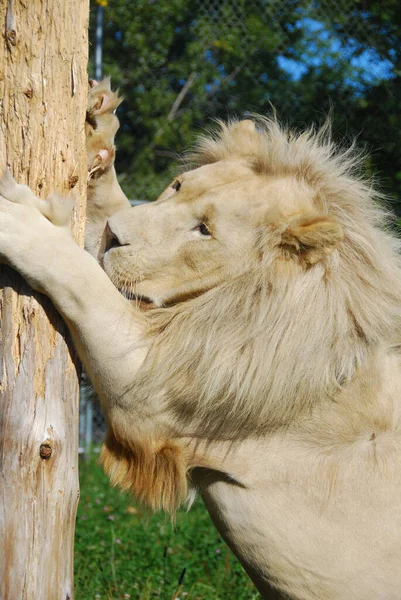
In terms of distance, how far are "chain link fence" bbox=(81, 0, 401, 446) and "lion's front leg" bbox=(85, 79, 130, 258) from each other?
14.0ft

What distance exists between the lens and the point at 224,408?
9.41 ft

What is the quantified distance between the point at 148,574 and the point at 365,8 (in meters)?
6.54

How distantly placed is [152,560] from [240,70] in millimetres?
6176

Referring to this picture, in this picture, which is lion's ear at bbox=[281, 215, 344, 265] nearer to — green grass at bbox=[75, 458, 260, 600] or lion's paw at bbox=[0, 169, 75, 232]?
lion's paw at bbox=[0, 169, 75, 232]

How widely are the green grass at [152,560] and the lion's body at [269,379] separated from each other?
0.81 metres

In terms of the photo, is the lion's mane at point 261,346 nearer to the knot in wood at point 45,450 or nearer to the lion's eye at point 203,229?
the lion's eye at point 203,229

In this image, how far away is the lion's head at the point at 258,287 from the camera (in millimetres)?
2848

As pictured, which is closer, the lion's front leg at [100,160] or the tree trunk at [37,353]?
the tree trunk at [37,353]

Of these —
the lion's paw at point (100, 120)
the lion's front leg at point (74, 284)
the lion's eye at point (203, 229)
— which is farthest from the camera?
the lion's paw at point (100, 120)

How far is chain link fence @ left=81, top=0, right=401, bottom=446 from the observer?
855cm

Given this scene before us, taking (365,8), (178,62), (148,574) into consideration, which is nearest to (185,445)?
(148,574)

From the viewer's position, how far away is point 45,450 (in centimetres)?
249

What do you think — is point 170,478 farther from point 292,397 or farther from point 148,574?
point 148,574

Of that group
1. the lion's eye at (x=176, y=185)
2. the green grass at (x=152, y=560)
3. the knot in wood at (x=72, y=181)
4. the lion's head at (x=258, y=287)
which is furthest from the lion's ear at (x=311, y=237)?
the green grass at (x=152, y=560)
